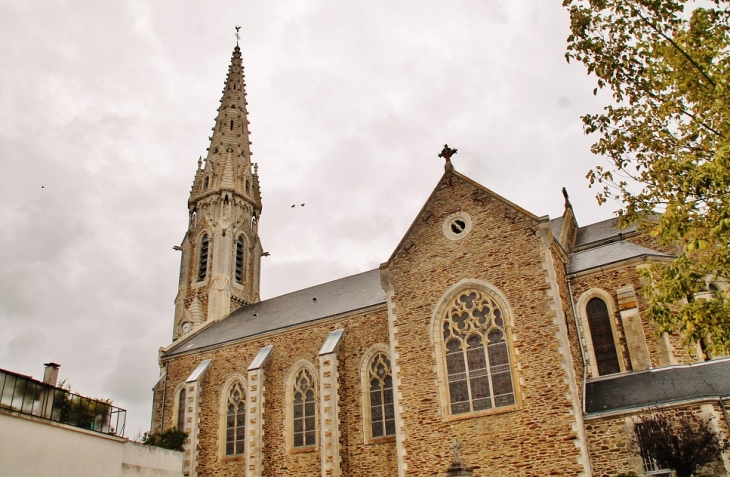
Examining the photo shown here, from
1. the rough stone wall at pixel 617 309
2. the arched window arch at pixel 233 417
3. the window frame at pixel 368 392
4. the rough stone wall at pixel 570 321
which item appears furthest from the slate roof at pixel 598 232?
the arched window arch at pixel 233 417

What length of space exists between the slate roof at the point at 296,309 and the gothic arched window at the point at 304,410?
2.57 meters

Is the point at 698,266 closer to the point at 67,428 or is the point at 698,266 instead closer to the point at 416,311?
the point at 416,311

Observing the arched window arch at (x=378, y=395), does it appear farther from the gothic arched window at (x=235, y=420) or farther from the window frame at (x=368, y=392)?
the gothic arched window at (x=235, y=420)

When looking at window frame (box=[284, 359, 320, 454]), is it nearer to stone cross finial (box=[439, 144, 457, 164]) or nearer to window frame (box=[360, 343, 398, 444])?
window frame (box=[360, 343, 398, 444])

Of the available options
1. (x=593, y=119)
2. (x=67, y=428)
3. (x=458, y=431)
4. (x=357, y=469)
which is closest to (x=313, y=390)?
(x=357, y=469)

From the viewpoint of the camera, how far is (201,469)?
26359 millimetres

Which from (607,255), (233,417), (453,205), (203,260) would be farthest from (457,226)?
(203,260)

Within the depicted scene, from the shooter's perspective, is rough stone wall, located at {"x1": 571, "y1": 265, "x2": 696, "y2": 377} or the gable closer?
rough stone wall, located at {"x1": 571, "y1": 265, "x2": 696, "y2": 377}

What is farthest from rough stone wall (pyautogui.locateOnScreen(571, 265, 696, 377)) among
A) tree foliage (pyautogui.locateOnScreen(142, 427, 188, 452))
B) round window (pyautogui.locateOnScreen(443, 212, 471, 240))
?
tree foliage (pyautogui.locateOnScreen(142, 427, 188, 452))

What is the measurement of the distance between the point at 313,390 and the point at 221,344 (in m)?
6.48

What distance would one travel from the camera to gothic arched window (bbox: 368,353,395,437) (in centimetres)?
2203

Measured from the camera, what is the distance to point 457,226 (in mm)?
20062

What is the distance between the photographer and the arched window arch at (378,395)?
22.0 metres

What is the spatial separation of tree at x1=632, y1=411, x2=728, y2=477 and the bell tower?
26.3 metres
